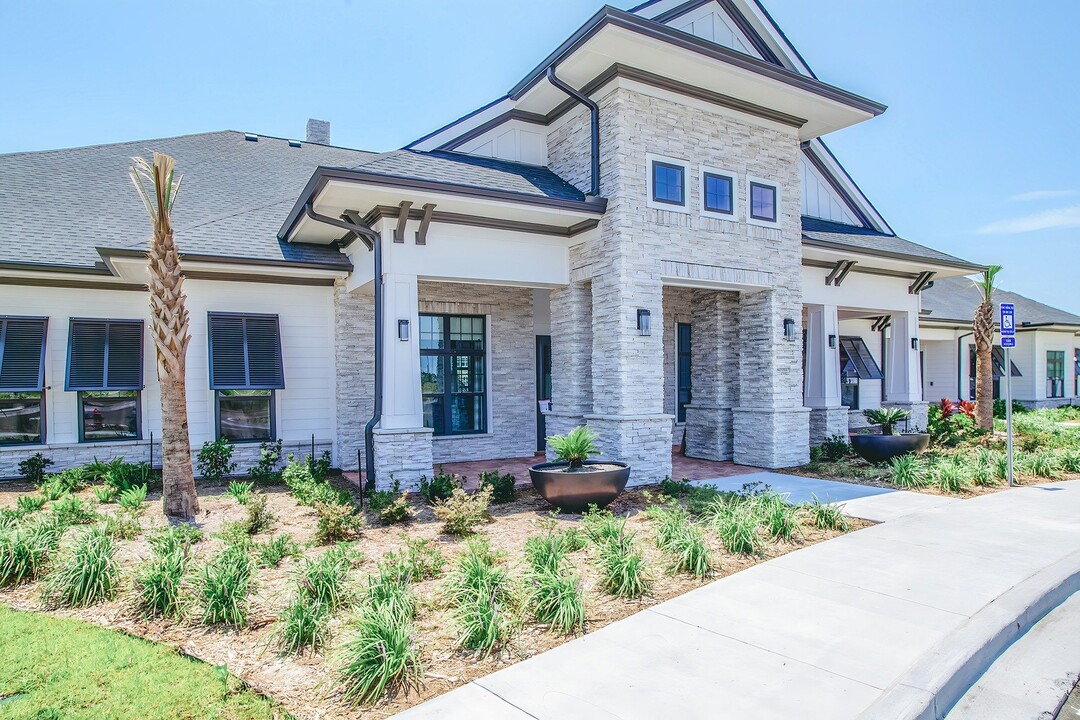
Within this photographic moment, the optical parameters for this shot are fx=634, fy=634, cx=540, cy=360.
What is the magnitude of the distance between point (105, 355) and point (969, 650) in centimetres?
1220

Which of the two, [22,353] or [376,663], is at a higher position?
[22,353]

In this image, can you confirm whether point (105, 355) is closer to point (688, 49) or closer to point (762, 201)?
point (688, 49)

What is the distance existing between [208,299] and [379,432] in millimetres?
4650

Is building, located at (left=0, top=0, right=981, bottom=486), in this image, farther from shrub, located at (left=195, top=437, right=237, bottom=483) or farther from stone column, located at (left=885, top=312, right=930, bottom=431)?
stone column, located at (left=885, top=312, right=930, bottom=431)

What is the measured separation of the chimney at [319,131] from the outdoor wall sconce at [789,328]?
13.9m

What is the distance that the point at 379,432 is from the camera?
916cm

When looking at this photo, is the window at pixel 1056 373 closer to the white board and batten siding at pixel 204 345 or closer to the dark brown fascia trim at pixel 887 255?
the dark brown fascia trim at pixel 887 255

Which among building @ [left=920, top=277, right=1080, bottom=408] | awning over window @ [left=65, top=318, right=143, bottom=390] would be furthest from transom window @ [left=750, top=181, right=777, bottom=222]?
building @ [left=920, top=277, right=1080, bottom=408]

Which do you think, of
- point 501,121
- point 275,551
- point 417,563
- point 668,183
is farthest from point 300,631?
point 501,121

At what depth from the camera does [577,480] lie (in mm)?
7996

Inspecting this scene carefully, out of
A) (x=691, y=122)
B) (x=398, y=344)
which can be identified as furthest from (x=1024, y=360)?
(x=398, y=344)

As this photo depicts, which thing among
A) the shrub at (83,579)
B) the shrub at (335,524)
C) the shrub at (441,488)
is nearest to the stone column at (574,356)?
the shrub at (441,488)

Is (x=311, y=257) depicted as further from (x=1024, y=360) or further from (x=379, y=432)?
(x=1024, y=360)

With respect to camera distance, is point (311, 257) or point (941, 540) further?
point (311, 257)
